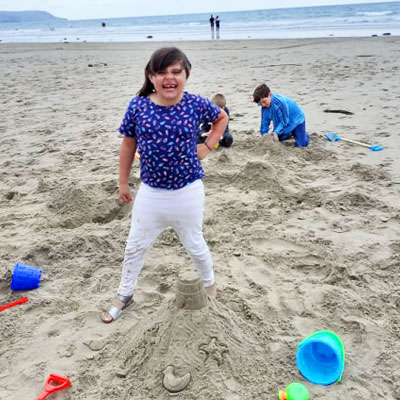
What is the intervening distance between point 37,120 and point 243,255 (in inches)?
213

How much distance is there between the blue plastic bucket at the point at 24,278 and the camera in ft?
9.33

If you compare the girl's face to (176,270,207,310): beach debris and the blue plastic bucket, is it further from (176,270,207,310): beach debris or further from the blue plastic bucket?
the blue plastic bucket

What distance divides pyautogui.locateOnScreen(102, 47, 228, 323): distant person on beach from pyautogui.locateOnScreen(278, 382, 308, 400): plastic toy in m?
0.85

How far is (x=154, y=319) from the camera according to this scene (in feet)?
7.51

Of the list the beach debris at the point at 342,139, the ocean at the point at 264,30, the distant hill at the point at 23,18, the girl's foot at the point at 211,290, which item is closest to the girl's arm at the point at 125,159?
the girl's foot at the point at 211,290

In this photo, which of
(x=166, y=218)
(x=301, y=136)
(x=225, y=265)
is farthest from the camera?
(x=301, y=136)

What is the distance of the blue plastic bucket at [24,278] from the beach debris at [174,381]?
131 cm

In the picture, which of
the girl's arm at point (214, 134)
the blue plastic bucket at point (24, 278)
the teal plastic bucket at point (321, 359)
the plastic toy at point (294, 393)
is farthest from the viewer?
the blue plastic bucket at point (24, 278)

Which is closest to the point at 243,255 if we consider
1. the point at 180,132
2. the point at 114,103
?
the point at 180,132

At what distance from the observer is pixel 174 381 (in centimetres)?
201

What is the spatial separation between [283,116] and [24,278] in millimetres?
3646

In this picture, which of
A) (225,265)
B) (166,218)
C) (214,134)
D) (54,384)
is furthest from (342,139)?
(54,384)

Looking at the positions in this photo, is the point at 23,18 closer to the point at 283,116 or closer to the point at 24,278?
the point at 283,116

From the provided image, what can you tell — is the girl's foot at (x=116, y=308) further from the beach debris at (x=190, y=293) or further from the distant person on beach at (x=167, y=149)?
the beach debris at (x=190, y=293)
